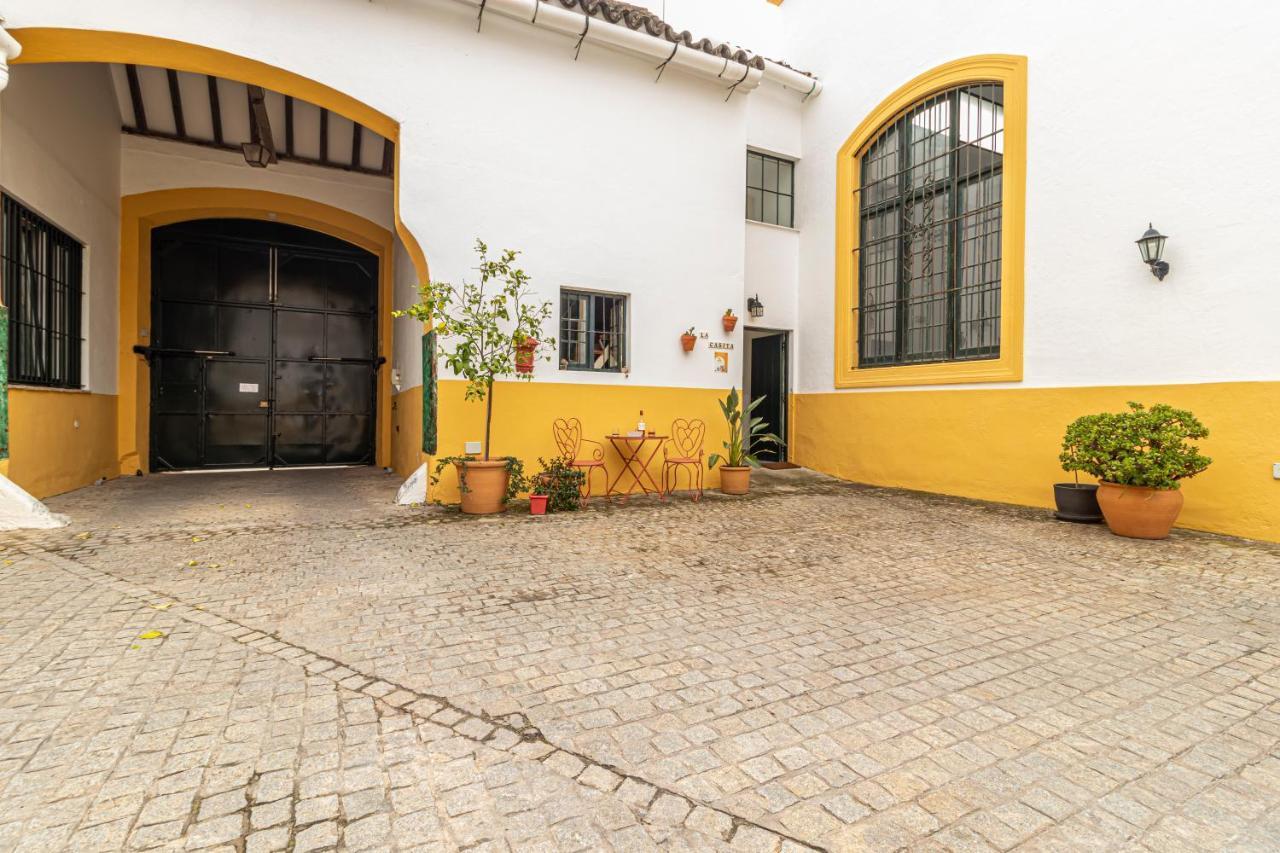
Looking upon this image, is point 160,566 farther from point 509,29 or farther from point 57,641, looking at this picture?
point 509,29

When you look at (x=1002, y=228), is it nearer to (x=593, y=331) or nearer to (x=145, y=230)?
(x=593, y=331)

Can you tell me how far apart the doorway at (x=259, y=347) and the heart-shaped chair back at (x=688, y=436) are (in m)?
6.44

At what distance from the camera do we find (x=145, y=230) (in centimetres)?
938

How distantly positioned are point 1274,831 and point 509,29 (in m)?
8.98

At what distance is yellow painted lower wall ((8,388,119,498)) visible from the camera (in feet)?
20.4

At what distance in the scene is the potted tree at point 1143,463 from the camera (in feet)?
17.4

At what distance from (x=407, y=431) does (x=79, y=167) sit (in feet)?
17.1

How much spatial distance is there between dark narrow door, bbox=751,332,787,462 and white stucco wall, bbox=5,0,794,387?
218 centimetres

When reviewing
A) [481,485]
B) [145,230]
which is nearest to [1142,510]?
[481,485]

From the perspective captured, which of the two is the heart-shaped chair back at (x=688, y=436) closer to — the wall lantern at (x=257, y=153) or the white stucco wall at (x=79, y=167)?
the wall lantern at (x=257, y=153)

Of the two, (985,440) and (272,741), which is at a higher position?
(985,440)

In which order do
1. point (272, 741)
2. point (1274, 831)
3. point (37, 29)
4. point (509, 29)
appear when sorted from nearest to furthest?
point (1274, 831) < point (272, 741) < point (37, 29) < point (509, 29)

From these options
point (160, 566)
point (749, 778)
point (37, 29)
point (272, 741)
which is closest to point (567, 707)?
point (749, 778)

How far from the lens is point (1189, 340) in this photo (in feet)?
19.2
